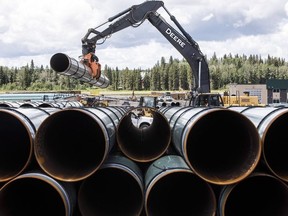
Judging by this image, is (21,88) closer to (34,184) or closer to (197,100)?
(197,100)

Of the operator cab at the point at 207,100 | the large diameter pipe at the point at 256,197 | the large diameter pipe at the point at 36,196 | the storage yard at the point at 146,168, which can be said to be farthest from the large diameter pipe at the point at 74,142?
the operator cab at the point at 207,100

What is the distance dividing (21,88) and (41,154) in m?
99.5

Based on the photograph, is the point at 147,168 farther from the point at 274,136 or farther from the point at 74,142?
the point at 274,136

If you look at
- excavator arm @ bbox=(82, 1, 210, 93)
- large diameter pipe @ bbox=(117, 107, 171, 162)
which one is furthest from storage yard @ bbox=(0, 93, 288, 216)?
excavator arm @ bbox=(82, 1, 210, 93)

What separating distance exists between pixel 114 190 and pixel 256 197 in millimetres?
1849

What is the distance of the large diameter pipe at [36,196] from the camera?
3.81 metres

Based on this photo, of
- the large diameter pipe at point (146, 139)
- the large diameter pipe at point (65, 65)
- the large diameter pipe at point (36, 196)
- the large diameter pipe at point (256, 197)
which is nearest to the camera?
the large diameter pipe at point (36, 196)

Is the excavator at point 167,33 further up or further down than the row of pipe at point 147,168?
further up

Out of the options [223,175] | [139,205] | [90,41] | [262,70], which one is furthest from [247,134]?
[262,70]

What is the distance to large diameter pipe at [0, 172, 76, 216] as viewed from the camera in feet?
12.5

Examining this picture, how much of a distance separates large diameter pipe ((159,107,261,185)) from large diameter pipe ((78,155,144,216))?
2.33 ft

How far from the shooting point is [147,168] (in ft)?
16.3

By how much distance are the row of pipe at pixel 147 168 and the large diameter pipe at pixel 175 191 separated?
0.01 meters

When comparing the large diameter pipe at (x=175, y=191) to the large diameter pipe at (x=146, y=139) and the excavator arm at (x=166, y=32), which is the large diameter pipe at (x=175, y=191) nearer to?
the large diameter pipe at (x=146, y=139)
